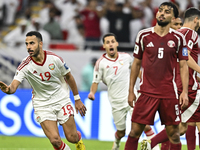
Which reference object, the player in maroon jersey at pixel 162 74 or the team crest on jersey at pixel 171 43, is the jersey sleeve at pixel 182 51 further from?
the team crest on jersey at pixel 171 43

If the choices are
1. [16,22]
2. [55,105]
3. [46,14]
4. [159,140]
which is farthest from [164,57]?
[16,22]

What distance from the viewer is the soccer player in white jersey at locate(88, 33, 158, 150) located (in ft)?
27.0

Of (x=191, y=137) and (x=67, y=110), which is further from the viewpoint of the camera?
(x=191, y=137)

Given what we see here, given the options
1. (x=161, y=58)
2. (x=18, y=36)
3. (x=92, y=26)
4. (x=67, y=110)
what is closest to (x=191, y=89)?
(x=161, y=58)

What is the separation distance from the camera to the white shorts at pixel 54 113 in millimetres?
6930

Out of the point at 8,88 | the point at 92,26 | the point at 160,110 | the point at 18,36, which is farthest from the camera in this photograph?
the point at 18,36

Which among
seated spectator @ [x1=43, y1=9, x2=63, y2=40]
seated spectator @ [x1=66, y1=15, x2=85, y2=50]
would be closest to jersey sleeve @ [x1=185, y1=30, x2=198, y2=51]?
seated spectator @ [x1=66, y1=15, x2=85, y2=50]

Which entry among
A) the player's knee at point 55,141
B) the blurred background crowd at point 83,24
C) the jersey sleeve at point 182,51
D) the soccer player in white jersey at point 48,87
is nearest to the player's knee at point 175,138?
the jersey sleeve at point 182,51

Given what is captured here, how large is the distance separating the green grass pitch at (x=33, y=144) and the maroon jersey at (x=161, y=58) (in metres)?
3.69

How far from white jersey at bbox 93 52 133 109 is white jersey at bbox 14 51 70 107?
138cm

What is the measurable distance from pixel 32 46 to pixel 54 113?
1.15 m

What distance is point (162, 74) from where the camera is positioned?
19.5 ft

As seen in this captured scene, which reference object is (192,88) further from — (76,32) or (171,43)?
(76,32)

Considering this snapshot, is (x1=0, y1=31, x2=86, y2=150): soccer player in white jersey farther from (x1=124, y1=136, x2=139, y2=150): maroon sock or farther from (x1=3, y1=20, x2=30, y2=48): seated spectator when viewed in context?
(x1=3, y1=20, x2=30, y2=48): seated spectator
